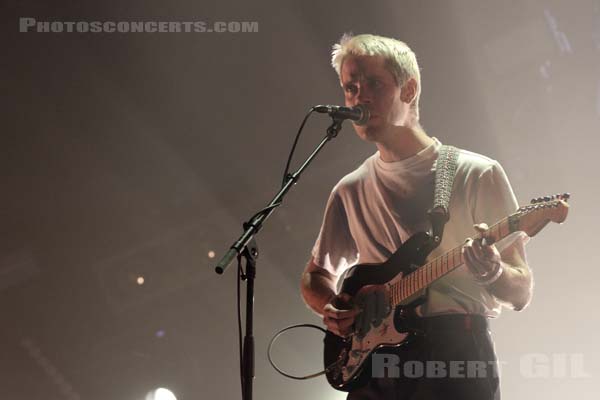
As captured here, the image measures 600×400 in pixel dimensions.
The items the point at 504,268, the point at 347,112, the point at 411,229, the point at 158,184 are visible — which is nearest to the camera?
the point at 504,268

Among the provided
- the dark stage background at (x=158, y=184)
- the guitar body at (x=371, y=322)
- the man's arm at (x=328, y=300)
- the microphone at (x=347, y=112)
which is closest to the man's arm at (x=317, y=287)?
the man's arm at (x=328, y=300)

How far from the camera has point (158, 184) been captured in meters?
3.75

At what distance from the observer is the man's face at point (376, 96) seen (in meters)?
2.49

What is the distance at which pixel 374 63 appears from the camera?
2529 mm

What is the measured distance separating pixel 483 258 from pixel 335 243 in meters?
0.73

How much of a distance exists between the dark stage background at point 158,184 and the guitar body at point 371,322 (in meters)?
0.90

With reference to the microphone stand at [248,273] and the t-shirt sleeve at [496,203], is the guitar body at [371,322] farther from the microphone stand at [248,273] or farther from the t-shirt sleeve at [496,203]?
the microphone stand at [248,273]

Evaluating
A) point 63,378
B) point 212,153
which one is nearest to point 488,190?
point 212,153

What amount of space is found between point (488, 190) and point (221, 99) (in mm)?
1824

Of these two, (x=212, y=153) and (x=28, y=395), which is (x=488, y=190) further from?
(x=28, y=395)

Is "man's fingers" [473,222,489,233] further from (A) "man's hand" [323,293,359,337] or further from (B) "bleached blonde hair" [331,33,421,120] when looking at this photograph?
(B) "bleached blonde hair" [331,33,421,120]

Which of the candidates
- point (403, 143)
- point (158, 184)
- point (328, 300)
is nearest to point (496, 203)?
point (403, 143)

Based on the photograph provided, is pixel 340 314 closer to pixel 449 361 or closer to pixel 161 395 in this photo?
pixel 449 361

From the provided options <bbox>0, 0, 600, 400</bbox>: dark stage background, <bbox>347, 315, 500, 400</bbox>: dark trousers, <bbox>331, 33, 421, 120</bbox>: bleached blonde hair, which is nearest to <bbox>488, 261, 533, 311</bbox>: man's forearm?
<bbox>347, 315, 500, 400</bbox>: dark trousers
